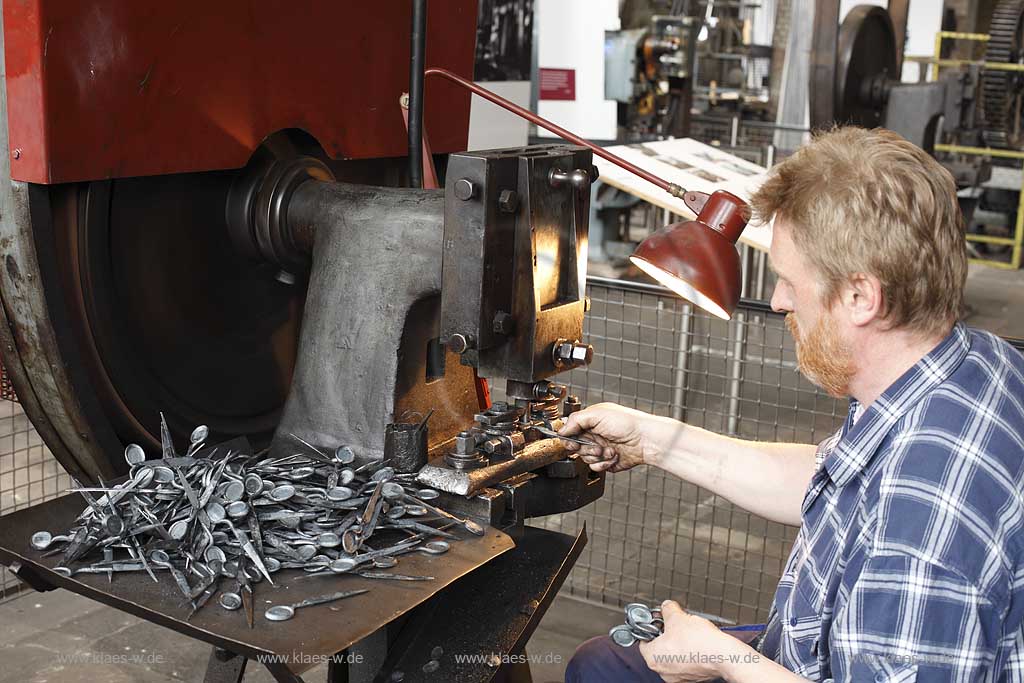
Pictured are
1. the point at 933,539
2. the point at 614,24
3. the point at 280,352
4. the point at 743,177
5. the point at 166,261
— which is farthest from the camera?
the point at 614,24

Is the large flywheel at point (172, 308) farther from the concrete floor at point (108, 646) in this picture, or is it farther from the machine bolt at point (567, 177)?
the concrete floor at point (108, 646)

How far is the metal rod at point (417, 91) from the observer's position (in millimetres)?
1567

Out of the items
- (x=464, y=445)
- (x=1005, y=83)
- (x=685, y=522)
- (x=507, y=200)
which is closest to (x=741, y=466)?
(x=464, y=445)

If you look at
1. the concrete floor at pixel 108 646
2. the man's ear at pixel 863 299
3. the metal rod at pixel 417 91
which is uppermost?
the metal rod at pixel 417 91

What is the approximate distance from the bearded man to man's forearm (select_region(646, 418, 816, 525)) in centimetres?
30

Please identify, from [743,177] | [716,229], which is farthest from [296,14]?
[743,177]

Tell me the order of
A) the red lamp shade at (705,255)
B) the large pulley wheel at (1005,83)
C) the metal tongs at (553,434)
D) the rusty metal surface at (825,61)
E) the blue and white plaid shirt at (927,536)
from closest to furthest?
the blue and white plaid shirt at (927,536) → the red lamp shade at (705,255) → the metal tongs at (553,434) → the rusty metal surface at (825,61) → the large pulley wheel at (1005,83)

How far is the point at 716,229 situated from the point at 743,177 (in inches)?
86.3

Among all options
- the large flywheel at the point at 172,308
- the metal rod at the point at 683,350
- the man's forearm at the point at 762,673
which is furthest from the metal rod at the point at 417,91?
the metal rod at the point at 683,350

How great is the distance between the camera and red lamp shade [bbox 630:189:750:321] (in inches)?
49.0

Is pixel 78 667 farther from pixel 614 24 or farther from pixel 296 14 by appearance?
pixel 614 24

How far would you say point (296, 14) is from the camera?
160 centimetres

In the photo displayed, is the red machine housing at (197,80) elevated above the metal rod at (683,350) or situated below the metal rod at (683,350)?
above

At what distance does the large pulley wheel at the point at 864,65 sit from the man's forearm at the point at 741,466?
2947 millimetres
